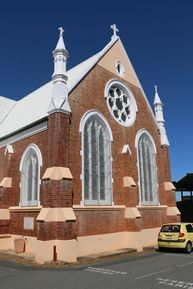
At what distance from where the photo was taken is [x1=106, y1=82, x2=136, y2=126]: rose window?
1978cm

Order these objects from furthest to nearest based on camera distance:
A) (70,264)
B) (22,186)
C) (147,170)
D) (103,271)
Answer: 1. (147,170)
2. (22,186)
3. (70,264)
4. (103,271)

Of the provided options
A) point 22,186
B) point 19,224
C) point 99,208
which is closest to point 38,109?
point 22,186

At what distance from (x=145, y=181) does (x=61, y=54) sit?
415 inches

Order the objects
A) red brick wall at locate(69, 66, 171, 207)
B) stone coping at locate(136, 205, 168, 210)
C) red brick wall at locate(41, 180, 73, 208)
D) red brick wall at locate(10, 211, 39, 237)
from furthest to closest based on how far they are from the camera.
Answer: stone coping at locate(136, 205, 168, 210) → red brick wall at locate(10, 211, 39, 237) → red brick wall at locate(69, 66, 171, 207) → red brick wall at locate(41, 180, 73, 208)

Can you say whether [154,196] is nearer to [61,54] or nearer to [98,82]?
[98,82]

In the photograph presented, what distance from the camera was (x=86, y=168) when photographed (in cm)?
1655

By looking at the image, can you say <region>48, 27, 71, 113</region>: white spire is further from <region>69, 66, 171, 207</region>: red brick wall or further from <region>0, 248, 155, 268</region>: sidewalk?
<region>0, 248, 155, 268</region>: sidewalk

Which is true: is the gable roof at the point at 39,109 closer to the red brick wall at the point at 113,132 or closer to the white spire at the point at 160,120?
the red brick wall at the point at 113,132

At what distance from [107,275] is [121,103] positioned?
41.9ft

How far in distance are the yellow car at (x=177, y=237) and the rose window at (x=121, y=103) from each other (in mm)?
7383

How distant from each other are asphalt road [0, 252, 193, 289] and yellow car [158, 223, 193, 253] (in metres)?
2.22

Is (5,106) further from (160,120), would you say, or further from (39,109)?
(160,120)

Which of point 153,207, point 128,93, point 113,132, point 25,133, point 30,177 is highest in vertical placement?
point 128,93

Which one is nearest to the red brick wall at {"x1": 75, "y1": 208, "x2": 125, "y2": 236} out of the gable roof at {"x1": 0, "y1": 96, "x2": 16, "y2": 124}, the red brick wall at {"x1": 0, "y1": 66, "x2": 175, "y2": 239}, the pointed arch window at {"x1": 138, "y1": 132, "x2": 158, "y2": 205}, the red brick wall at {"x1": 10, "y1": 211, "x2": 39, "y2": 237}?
the red brick wall at {"x1": 0, "y1": 66, "x2": 175, "y2": 239}
